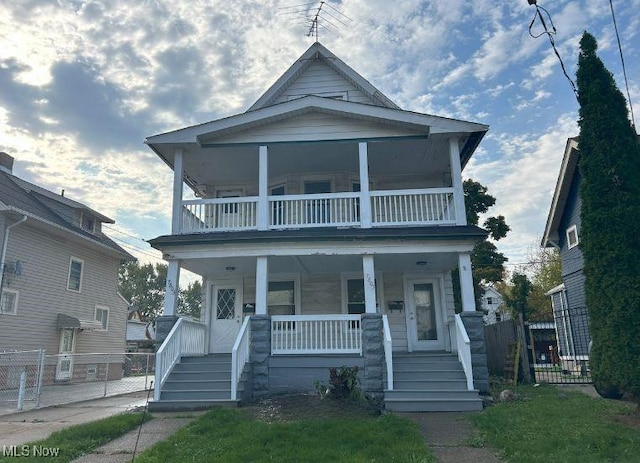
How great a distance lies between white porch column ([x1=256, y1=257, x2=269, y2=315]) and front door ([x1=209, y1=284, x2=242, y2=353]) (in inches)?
110

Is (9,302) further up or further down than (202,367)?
further up

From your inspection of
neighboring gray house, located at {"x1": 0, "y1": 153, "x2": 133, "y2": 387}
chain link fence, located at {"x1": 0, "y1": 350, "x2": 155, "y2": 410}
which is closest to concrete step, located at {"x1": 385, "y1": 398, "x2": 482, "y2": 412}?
chain link fence, located at {"x1": 0, "y1": 350, "x2": 155, "y2": 410}

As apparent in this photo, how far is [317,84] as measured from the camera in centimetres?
1371

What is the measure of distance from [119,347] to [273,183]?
43.9 ft

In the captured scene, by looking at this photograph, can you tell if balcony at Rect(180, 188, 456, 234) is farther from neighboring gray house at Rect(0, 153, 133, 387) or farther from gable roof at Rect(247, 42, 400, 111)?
neighboring gray house at Rect(0, 153, 133, 387)

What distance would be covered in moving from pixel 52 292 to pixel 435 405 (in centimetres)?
1417

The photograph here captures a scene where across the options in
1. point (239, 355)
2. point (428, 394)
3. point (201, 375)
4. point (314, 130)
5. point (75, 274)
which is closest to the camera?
point (428, 394)

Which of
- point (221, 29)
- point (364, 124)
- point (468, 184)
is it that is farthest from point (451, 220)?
point (468, 184)

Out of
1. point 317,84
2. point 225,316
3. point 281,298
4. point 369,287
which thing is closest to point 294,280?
point 281,298

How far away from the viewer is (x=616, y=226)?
664 centimetres

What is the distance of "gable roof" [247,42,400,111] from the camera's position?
1325cm

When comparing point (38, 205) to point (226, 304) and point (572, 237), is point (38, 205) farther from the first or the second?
point (572, 237)

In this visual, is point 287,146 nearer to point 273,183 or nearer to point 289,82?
point 273,183

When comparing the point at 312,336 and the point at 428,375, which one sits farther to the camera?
the point at 312,336
